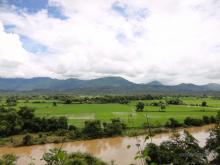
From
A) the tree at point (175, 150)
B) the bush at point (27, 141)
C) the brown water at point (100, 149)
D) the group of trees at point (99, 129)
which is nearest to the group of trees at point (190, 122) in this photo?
the brown water at point (100, 149)

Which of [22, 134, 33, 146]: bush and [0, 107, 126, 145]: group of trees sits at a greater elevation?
[0, 107, 126, 145]: group of trees

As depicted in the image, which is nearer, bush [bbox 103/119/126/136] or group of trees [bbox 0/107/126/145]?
group of trees [bbox 0/107/126/145]

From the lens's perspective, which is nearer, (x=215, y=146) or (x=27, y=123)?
(x=215, y=146)

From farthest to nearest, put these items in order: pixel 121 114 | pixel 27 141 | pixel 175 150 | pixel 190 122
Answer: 1. pixel 121 114
2. pixel 190 122
3. pixel 27 141
4. pixel 175 150

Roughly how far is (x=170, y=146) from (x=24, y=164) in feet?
42.2

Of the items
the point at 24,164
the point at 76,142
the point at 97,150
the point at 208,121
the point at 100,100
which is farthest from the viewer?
the point at 100,100

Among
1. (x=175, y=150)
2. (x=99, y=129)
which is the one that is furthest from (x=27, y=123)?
(x=175, y=150)

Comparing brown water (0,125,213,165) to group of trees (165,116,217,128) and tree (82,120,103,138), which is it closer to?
tree (82,120,103,138)

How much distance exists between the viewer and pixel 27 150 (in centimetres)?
3125

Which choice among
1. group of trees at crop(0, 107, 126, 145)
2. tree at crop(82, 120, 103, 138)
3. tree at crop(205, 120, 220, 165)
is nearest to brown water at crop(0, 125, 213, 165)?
tree at crop(82, 120, 103, 138)

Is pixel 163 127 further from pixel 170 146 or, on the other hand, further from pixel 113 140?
pixel 170 146

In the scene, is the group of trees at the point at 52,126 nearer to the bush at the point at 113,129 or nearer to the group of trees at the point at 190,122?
the bush at the point at 113,129

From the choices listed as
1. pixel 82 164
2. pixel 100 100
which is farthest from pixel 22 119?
pixel 100 100

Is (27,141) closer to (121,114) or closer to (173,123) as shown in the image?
(121,114)
